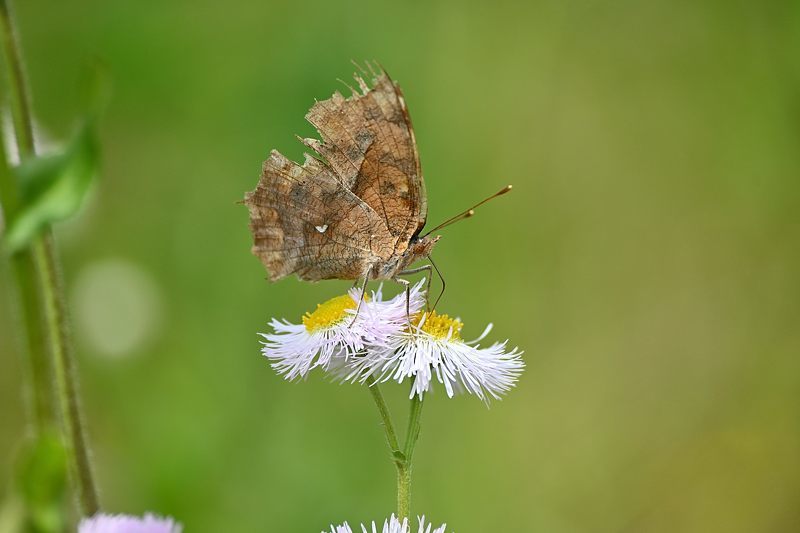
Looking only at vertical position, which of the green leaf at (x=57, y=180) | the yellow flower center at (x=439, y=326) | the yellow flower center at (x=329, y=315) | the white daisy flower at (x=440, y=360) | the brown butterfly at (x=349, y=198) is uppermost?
the brown butterfly at (x=349, y=198)

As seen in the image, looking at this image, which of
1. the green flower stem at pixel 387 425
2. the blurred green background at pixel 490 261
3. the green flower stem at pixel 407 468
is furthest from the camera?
the blurred green background at pixel 490 261

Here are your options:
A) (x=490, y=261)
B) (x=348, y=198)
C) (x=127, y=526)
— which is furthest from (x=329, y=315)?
(x=490, y=261)

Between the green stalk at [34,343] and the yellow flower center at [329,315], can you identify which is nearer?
the green stalk at [34,343]

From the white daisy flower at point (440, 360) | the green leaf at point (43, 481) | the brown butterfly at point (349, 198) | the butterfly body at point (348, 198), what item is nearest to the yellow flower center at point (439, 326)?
the white daisy flower at point (440, 360)

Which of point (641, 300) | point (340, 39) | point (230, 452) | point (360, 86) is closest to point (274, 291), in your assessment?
point (230, 452)

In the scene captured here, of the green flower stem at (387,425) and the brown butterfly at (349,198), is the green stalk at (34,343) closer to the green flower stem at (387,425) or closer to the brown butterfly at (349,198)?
the green flower stem at (387,425)

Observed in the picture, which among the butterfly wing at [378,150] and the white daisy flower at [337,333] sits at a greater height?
the butterfly wing at [378,150]
